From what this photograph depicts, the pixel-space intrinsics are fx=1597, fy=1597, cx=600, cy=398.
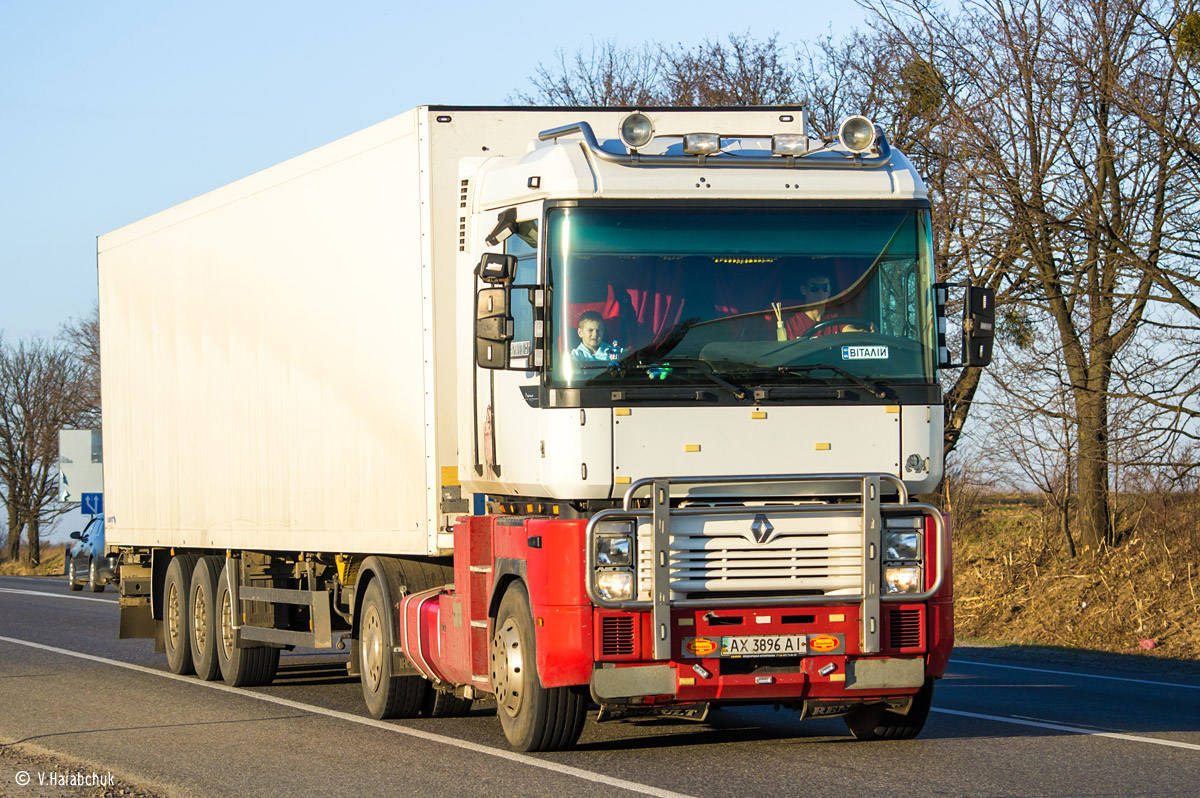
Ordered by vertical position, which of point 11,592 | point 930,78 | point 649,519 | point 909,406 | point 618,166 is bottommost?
point 11,592

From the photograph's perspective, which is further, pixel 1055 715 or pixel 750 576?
pixel 1055 715

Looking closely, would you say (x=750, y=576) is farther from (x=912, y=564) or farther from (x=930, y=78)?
(x=930, y=78)

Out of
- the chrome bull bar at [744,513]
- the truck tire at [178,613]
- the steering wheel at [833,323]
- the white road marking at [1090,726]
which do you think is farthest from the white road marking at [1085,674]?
the truck tire at [178,613]

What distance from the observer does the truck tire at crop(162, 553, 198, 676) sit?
15.9 meters

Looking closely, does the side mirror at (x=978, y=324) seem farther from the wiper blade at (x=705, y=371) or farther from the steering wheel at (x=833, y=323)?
the wiper blade at (x=705, y=371)

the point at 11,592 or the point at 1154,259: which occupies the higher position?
the point at 1154,259

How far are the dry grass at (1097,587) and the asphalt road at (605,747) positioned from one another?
3.87 metres

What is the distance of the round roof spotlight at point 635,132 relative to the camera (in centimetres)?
920

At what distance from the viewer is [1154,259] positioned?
19391 mm

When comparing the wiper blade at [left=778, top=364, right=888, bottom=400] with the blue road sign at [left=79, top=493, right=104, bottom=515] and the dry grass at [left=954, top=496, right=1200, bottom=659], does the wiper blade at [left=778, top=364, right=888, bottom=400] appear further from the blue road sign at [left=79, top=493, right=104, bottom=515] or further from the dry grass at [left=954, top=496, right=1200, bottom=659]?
the blue road sign at [left=79, top=493, right=104, bottom=515]

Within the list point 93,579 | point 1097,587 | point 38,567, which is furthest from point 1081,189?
point 38,567

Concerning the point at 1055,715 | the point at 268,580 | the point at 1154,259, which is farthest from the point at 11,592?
the point at 1055,715

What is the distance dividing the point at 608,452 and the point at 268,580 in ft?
21.0

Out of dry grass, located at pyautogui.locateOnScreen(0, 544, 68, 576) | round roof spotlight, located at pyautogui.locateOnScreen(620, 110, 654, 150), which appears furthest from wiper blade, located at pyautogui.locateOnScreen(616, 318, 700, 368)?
dry grass, located at pyautogui.locateOnScreen(0, 544, 68, 576)
